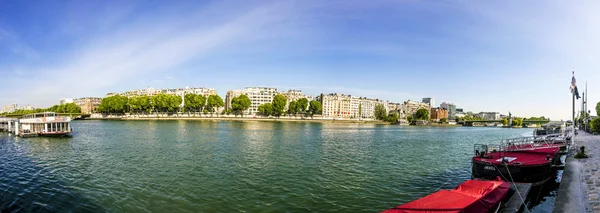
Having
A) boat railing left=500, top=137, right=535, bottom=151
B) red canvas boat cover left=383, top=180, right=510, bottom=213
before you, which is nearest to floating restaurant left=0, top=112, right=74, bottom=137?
red canvas boat cover left=383, top=180, right=510, bottom=213

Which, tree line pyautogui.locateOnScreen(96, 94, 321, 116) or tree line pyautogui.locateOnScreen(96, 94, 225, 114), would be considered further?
tree line pyautogui.locateOnScreen(96, 94, 321, 116)

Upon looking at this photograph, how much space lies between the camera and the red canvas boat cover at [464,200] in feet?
39.6

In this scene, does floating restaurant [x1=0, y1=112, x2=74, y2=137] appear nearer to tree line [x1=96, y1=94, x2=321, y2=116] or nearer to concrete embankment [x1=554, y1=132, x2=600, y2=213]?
→ concrete embankment [x1=554, y1=132, x2=600, y2=213]

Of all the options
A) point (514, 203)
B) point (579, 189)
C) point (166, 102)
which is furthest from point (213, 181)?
point (166, 102)

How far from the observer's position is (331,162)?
3431 centimetres

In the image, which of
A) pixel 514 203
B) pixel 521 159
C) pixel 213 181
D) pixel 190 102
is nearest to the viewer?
pixel 514 203

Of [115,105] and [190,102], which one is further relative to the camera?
[115,105]

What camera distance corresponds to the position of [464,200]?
1333cm

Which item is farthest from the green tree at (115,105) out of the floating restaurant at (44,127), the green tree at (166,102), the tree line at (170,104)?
the floating restaurant at (44,127)

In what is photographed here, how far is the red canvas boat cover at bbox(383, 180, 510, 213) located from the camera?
1208 cm

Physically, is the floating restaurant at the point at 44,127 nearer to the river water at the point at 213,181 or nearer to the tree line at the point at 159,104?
the river water at the point at 213,181

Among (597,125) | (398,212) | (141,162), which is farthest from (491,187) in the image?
(597,125)

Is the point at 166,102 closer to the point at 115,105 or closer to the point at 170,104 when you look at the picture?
the point at 170,104

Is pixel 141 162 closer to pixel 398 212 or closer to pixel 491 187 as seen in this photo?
A: pixel 398 212
